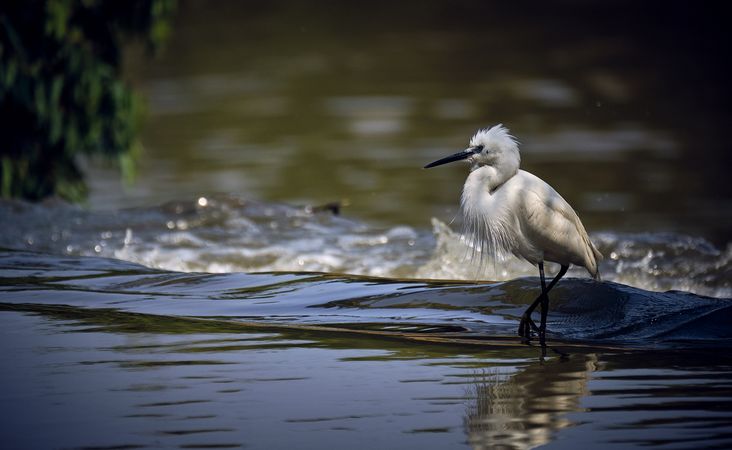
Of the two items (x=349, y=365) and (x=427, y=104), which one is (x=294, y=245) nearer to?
(x=349, y=365)

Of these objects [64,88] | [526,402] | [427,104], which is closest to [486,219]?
[526,402]

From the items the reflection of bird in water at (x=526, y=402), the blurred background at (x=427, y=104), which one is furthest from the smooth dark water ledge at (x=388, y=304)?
the blurred background at (x=427, y=104)

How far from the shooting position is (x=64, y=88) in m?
10.4

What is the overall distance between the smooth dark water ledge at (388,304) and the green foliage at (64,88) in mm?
3663

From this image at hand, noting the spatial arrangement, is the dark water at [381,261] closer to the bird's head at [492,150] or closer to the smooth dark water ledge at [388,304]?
the smooth dark water ledge at [388,304]

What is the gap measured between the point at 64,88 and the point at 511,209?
19.6ft

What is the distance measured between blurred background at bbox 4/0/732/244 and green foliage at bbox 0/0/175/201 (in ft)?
4.49

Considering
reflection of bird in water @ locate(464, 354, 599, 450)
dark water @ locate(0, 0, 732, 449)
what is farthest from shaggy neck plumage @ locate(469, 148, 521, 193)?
reflection of bird in water @ locate(464, 354, 599, 450)

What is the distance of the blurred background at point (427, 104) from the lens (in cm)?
1443

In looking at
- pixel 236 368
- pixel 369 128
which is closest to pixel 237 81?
pixel 369 128

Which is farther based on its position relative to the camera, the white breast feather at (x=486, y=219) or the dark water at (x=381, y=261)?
the white breast feather at (x=486, y=219)

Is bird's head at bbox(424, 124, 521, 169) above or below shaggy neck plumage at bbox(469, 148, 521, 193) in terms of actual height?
above

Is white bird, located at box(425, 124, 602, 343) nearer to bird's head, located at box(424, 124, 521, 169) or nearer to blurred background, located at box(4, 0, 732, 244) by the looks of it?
bird's head, located at box(424, 124, 521, 169)

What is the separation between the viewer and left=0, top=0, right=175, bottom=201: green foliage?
1012 centimetres
